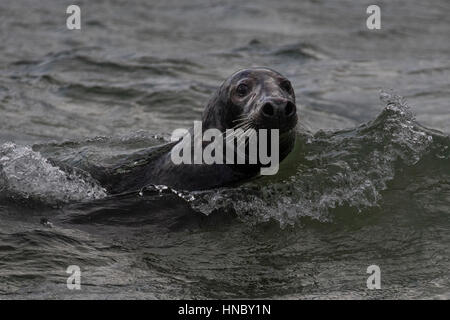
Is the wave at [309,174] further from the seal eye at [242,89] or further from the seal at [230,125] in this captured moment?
the seal eye at [242,89]

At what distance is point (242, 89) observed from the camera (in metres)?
5.92

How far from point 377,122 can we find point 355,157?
586 millimetres

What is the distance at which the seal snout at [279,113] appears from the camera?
5461 millimetres

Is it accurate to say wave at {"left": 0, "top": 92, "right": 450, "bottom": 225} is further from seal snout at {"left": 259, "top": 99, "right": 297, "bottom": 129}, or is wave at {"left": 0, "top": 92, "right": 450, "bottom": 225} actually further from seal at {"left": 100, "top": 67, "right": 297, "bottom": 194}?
seal snout at {"left": 259, "top": 99, "right": 297, "bottom": 129}

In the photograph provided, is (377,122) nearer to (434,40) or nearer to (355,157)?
(355,157)

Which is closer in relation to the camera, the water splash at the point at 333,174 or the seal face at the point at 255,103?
the seal face at the point at 255,103

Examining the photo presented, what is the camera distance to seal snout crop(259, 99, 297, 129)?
546 centimetres

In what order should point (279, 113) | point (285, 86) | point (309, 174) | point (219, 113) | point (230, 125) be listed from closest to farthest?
point (279, 113)
point (285, 86)
point (230, 125)
point (219, 113)
point (309, 174)

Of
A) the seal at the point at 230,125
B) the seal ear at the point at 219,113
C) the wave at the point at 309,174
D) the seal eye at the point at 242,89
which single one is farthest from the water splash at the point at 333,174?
the seal eye at the point at 242,89

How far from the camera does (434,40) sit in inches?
559

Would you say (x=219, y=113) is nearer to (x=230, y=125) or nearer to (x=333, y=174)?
(x=230, y=125)

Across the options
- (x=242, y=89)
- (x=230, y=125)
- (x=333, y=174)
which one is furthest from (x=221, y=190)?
(x=333, y=174)

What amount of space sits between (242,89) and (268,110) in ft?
1.56
